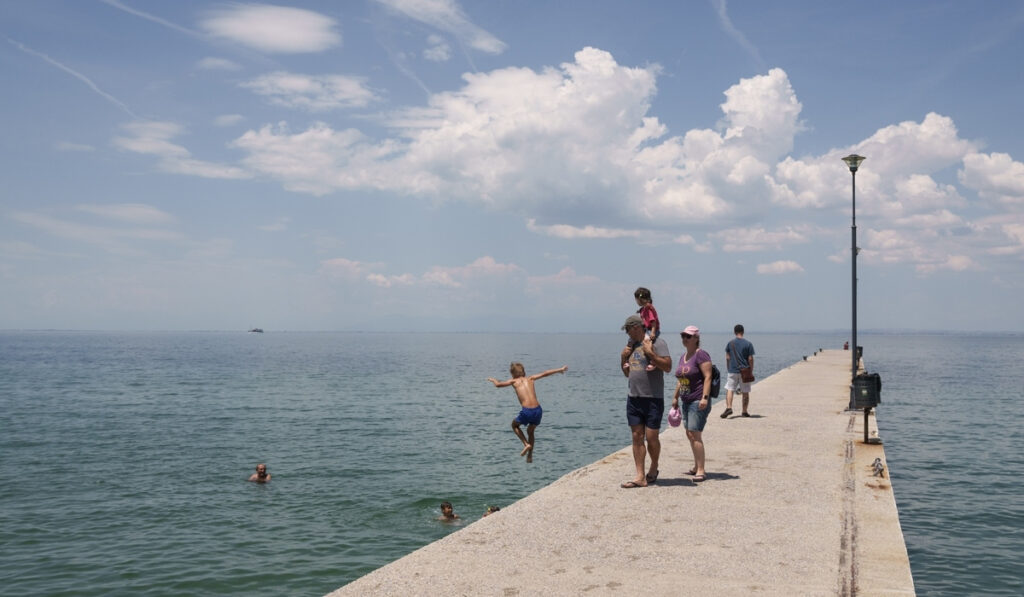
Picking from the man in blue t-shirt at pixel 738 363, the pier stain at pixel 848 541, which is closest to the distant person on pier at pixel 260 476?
the man in blue t-shirt at pixel 738 363

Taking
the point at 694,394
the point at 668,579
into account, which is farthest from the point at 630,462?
the point at 668,579

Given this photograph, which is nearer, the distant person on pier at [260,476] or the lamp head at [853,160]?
the distant person on pier at [260,476]

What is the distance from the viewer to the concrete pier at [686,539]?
20.1 ft

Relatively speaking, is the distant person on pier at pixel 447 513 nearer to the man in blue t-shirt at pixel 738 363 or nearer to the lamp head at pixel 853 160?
the man in blue t-shirt at pixel 738 363

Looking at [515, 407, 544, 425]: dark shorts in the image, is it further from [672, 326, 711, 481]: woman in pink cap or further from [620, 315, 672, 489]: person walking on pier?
[672, 326, 711, 481]: woman in pink cap

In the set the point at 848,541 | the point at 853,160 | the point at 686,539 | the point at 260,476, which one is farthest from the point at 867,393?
the point at 260,476

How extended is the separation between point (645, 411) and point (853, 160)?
16012 mm

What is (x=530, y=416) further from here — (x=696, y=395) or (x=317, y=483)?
(x=317, y=483)

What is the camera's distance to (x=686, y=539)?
738cm

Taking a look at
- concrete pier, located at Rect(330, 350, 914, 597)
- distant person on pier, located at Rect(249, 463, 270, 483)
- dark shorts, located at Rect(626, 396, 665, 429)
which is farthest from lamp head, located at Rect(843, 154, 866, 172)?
distant person on pier, located at Rect(249, 463, 270, 483)

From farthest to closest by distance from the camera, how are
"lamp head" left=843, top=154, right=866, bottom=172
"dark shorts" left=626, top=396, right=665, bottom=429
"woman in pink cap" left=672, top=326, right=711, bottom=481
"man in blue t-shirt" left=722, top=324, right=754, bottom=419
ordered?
"lamp head" left=843, top=154, right=866, bottom=172, "man in blue t-shirt" left=722, top=324, right=754, bottom=419, "woman in pink cap" left=672, top=326, right=711, bottom=481, "dark shorts" left=626, top=396, right=665, bottom=429

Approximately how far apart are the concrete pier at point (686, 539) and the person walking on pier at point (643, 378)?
834 mm

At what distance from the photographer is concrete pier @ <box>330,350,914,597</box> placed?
6133mm

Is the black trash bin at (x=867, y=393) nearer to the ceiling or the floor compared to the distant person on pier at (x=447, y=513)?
nearer to the ceiling
